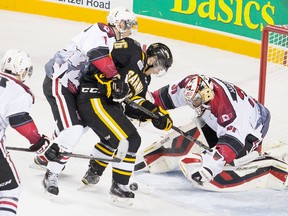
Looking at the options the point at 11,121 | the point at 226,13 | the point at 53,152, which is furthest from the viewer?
the point at 226,13

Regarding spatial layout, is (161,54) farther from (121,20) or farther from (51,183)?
(51,183)

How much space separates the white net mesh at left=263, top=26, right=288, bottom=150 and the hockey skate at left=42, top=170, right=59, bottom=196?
1690 millimetres

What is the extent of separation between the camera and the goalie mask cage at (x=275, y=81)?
6.57 m

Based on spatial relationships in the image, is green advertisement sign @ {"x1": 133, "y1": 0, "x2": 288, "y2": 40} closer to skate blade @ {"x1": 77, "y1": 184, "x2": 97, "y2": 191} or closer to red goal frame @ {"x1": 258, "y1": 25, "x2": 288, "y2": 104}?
red goal frame @ {"x1": 258, "y1": 25, "x2": 288, "y2": 104}

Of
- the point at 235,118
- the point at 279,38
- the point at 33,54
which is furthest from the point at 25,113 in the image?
the point at 33,54

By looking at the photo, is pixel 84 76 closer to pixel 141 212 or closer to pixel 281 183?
A: pixel 141 212

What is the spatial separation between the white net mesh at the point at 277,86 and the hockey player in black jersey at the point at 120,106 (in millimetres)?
1309

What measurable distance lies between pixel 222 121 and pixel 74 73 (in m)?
0.89

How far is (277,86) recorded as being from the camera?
705cm

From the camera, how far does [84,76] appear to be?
5.69 metres

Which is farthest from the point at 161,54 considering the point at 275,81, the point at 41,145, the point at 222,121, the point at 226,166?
the point at 275,81

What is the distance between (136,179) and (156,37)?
139 inches

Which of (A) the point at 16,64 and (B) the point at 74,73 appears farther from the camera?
(B) the point at 74,73

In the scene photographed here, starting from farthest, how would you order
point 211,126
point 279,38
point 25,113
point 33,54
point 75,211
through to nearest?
point 33,54 → point 279,38 → point 211,126 → point 75,211 → point 25,113
